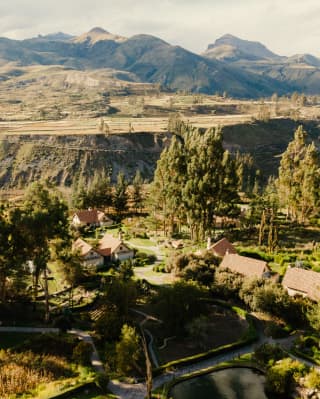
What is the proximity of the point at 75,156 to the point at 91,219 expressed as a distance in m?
67.5

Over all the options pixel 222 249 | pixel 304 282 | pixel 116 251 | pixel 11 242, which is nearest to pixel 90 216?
pixel 116 251

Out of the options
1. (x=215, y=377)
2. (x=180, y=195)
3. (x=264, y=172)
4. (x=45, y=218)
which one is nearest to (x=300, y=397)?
(x=215, y=377)

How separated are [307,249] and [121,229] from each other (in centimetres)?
3723

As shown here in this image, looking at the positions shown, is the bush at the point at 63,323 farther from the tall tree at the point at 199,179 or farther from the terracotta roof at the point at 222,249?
the tall tree at the point at 199,179

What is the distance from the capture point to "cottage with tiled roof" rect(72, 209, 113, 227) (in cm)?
8362

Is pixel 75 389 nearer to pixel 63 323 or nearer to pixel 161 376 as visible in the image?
pixel 161 376

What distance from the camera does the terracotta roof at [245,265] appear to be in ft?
164

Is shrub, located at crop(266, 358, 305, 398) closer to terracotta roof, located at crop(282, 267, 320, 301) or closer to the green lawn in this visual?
the green lawn

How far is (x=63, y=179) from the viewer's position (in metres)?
137

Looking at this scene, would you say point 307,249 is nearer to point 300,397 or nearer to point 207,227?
point 207,227

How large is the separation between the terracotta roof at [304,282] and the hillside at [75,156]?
96270 millimetres

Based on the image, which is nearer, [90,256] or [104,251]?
[90,256]

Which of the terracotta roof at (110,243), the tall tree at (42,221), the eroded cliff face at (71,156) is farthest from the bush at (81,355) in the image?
the eroded cliff face at (71,156)

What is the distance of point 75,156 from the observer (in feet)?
481
